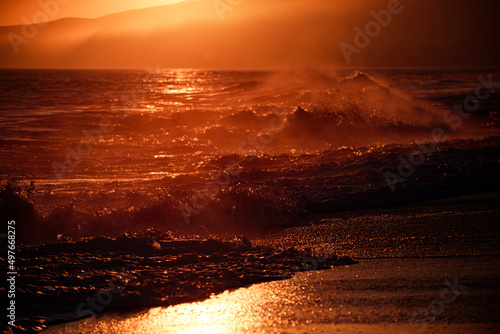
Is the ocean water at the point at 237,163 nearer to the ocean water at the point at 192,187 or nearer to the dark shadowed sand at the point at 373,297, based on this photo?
the ocean water at the point at 192,187

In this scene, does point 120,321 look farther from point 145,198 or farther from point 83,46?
point 83,46

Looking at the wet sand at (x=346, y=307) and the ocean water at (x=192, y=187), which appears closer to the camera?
the wet sand at (x=346, y=307)

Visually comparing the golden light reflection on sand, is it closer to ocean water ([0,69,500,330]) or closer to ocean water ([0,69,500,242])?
ocean water ([0,69,500,330])

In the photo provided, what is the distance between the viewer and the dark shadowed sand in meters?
3.15

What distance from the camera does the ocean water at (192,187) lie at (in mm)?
4156

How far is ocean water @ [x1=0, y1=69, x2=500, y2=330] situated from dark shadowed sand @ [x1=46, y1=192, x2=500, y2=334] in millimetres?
279

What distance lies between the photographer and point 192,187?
841 cm

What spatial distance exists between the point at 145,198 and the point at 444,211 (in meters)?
3.99

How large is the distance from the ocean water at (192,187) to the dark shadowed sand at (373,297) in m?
0.28

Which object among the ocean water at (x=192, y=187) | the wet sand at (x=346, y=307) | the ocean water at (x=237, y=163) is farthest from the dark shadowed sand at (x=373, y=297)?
the ocean water at (x=237, y=163)

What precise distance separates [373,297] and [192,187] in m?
5.21

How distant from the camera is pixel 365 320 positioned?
3191 mm

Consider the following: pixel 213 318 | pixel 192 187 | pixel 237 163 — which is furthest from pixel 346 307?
pixel 237 163

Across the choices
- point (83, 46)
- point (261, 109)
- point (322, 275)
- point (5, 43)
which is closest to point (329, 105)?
point (261, 109)
